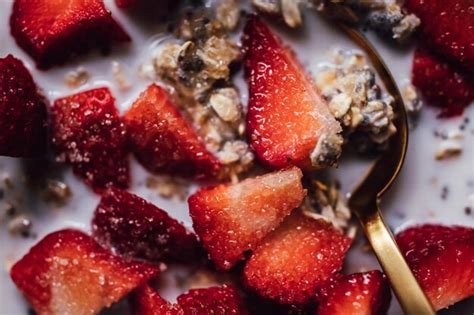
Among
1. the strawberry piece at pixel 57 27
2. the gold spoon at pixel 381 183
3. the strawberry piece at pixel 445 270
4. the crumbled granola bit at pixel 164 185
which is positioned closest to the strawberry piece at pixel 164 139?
the crumbled granola bit at pixel 164 185

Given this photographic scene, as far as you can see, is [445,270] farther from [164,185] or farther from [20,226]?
[20,226]

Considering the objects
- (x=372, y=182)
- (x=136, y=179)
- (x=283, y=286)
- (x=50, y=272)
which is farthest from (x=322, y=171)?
(x=50, y=272)

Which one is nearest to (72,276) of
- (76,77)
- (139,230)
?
(139,230)

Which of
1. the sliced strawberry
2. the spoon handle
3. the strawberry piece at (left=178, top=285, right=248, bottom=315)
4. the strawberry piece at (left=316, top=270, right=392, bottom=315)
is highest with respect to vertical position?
the spoon handle

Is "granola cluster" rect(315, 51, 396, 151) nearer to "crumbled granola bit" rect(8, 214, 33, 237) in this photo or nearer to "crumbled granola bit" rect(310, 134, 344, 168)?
"crumbled granola bit" rect(310, 134, 344, 168)

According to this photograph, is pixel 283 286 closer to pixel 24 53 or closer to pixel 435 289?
pixel 435 289

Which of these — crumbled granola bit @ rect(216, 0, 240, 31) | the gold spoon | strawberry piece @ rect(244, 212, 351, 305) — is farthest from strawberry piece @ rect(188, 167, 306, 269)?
crumbled granola bit @ rect(216, 0, 240, 31)
